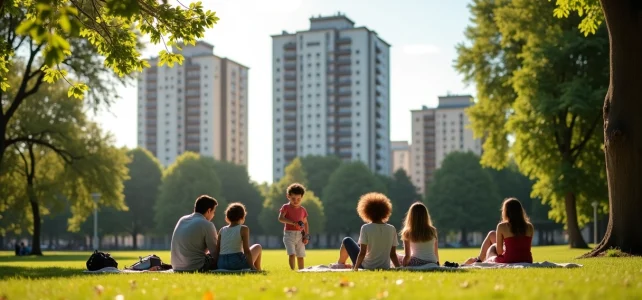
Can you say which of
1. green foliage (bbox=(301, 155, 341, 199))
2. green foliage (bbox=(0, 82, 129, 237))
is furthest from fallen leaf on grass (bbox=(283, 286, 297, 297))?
green foliage (bbox=(301, 155, 341, 199))

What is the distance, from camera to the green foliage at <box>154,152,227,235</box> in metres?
99.1

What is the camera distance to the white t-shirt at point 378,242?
14695 millimetres

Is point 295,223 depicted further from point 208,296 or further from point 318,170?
point 318,170

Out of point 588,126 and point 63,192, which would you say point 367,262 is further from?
point 63,192

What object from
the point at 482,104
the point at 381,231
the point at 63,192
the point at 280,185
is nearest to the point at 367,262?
the point at 381,231

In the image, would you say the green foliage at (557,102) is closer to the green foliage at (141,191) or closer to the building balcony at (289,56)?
the green foliage at (141,191)

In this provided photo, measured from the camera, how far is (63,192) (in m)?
47.8

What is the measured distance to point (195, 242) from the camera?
15.3m

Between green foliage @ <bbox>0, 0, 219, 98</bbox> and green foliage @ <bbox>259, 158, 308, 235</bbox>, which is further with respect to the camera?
green foliage @ <bbox>259, 158, 308, 235</bbox>

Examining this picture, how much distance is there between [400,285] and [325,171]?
118448 millimetres

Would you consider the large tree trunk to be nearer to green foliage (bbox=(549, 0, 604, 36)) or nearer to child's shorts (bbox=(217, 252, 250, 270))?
green foliage (bbox=(549, 0, 604, 36))

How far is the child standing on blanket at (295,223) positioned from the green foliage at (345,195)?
92.0 m

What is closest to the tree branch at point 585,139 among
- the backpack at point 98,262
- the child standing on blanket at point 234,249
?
the child standing on blanket at point 234,249

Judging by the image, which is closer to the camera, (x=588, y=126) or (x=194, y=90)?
(x=588, y=126)
